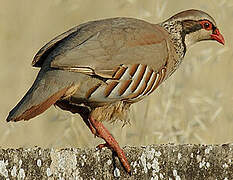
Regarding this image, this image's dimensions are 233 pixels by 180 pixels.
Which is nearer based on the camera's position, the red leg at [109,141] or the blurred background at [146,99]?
the red leg at [109,141]

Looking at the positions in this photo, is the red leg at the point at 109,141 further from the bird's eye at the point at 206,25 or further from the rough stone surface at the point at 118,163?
the bird's eye at the point at 206,25

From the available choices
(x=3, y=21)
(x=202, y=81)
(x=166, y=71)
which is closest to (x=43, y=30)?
(x=3, y=21)

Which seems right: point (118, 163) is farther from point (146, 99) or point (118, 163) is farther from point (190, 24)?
point (146, 99)

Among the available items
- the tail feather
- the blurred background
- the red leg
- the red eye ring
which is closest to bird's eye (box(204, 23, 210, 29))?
the red eye ring

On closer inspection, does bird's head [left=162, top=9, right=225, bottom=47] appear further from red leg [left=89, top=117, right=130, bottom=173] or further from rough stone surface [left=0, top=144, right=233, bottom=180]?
rough stone surface [left=0, top=144, right=233, bottom=180]

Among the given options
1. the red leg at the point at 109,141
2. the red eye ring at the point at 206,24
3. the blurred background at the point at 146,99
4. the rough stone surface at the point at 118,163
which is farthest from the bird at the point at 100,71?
the blurred background at the point at 146,99

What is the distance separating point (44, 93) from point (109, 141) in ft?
1.30

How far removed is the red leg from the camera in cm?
264

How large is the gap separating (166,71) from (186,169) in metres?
1.19

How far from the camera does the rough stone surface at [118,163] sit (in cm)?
251

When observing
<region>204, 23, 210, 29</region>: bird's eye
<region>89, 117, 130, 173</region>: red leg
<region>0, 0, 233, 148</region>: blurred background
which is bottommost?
<region>0, 0, 233, 148</region>: blurred background

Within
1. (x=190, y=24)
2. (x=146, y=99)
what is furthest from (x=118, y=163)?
(x=146, y=99)

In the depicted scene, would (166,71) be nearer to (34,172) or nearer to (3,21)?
(34,172)

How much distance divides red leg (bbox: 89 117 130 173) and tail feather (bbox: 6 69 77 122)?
0.99ft
